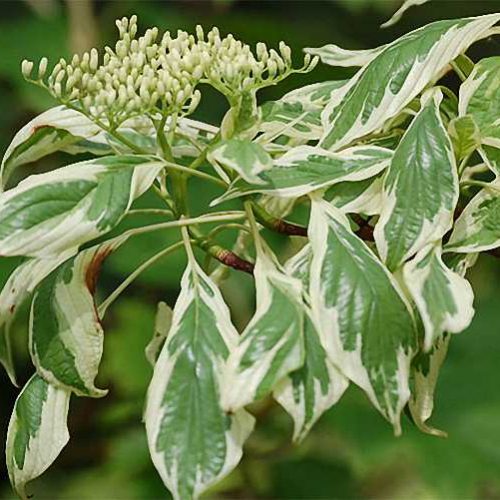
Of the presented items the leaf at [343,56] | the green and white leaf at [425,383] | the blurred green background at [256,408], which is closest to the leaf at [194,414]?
the green and white leaf at [425,383]

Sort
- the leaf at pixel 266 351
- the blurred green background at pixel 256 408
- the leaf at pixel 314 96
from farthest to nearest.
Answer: the blurred green background at pixel 256 408 < the leaf at pixel 314 96 < the leaf at pixel 266 351

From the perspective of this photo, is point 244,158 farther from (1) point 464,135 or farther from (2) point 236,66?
(1) point 464,135

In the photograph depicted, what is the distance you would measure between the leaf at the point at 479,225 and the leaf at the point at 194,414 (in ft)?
0.58

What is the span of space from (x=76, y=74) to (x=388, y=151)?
23 cm

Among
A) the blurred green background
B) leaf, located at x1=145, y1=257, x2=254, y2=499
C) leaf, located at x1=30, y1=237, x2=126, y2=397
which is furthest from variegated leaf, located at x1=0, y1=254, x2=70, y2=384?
the blurred green background

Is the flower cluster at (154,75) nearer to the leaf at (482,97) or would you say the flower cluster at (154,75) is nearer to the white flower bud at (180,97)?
the white flower bud at (180,97)

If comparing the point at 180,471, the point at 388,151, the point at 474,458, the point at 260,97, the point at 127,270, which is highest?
the point at 388,151

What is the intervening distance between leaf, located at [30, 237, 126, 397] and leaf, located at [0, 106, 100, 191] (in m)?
0.09

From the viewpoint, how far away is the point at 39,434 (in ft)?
2.59

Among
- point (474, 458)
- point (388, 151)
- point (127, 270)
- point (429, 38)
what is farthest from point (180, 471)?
point (127, 270)

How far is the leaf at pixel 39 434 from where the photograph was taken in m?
0.79

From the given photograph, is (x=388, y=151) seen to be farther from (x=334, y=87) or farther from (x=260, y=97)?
(x=260, y=97)

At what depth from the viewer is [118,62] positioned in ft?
2.45

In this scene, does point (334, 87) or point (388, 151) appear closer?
point (388, 151)
